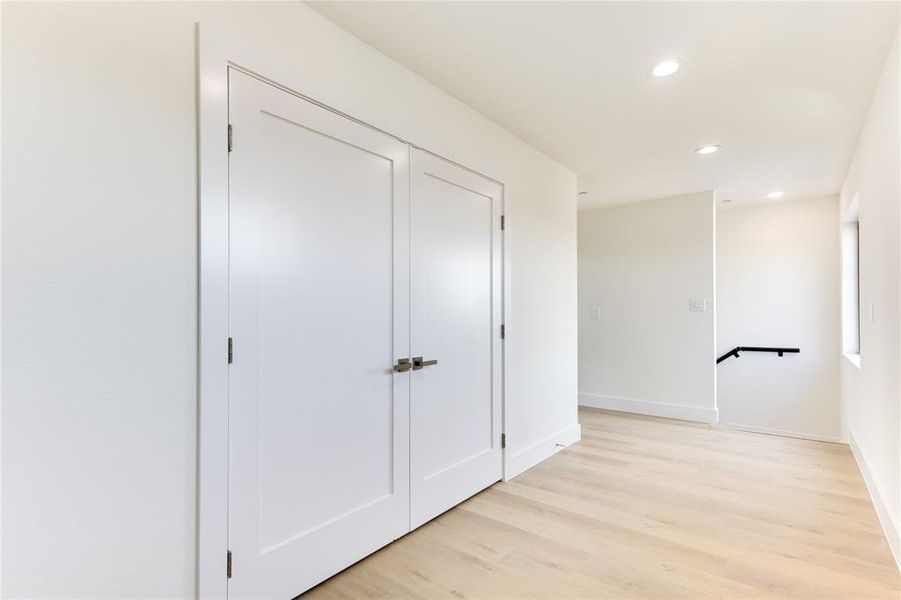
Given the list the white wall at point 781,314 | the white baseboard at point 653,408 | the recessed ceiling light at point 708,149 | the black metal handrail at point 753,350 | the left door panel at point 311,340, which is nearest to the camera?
the left door panel at point 311,340

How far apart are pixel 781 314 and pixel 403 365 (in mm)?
5011

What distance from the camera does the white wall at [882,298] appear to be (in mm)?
2141

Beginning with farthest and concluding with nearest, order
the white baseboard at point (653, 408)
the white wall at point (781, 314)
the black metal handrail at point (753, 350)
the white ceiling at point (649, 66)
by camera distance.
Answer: the black metal handrail at point (753, 350) < the white wall at point (781, 314) < the white baseboard at point (653, 408) < the white ceiling at point (649, 66)

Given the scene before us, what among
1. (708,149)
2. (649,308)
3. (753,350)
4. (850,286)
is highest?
(708,149)

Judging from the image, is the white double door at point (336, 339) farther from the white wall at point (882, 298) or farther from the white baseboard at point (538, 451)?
the white wall at point (882, 298)

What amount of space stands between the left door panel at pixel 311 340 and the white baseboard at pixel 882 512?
2.31 m

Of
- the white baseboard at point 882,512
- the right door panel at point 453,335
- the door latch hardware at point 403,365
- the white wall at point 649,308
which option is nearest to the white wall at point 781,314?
the white wall at point 649,308

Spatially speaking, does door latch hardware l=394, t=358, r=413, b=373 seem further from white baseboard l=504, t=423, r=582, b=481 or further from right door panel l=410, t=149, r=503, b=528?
white baseboard l=504, t=423, r=582, b=481

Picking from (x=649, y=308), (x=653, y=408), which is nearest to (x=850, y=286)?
(x=649, y=308)

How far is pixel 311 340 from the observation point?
193 centimetres

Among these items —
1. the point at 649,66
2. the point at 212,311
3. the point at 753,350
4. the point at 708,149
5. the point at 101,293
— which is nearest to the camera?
the point at 101,293

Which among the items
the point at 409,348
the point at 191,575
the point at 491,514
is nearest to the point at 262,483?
the point at 191,575

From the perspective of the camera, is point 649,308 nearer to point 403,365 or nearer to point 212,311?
point 403,365

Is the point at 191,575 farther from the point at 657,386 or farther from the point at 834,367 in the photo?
the point at 834,367
